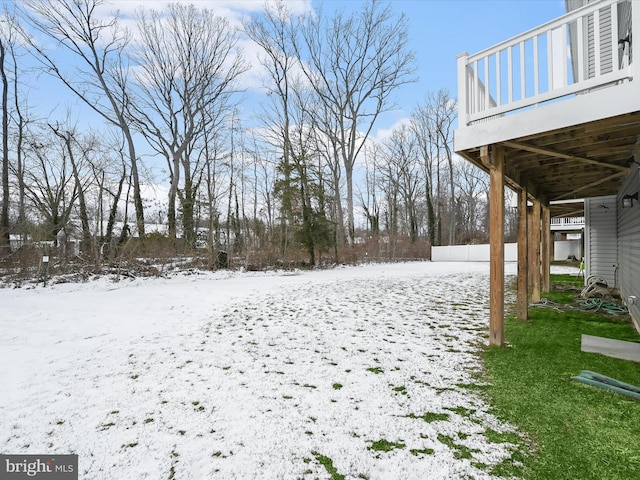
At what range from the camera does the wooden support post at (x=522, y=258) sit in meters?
4.62

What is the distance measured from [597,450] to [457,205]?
27.9m

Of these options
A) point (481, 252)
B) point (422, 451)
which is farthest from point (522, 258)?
point (481, 252)

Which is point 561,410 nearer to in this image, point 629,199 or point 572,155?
Answer: point 572,155

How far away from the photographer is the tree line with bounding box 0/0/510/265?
12.4 metres

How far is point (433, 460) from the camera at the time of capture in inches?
73.6

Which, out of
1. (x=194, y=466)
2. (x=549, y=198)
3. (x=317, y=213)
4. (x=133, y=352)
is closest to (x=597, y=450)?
(x=194, y=466)

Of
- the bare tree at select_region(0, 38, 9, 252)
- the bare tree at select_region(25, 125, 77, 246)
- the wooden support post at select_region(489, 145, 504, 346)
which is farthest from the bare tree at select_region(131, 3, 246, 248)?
the wooden support post at select_region(489, 145, 504, 346)

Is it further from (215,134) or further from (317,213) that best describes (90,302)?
(215,134)

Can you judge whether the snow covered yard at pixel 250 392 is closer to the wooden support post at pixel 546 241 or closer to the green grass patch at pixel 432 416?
the green grass patch at pixel 432 416

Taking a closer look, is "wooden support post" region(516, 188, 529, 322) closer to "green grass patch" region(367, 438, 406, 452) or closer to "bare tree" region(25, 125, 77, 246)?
"green grass patch" region(367, 438, 406, 452)

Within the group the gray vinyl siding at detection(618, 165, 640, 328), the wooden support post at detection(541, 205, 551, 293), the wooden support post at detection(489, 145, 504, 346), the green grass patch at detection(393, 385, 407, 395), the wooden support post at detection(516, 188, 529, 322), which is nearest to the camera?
the green grass patch at detection(393, 385, 407, 395)

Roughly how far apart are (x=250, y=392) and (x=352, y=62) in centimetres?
1950

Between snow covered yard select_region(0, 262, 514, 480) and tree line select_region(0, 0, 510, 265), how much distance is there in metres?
6.41

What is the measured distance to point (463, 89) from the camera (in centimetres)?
356
